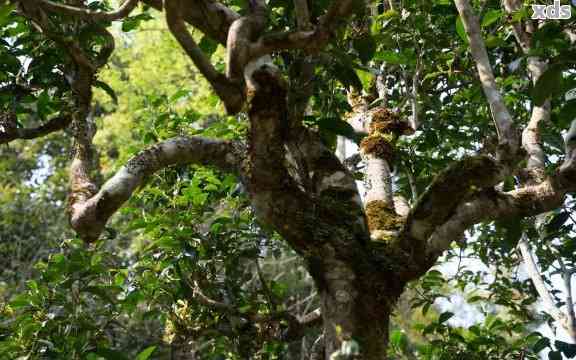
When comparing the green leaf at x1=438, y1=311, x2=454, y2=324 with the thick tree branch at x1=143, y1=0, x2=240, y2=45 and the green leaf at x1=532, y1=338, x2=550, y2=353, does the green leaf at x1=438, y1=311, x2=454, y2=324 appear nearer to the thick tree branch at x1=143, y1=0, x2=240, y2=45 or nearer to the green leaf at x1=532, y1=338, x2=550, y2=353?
the green leaf at x1=532, y1=338, x2=550, y2=353

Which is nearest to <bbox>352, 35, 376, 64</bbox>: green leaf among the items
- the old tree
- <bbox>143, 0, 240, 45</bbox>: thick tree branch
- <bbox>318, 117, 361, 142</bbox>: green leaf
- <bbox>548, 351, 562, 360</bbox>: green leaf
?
the old tree

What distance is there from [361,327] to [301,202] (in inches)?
15.6

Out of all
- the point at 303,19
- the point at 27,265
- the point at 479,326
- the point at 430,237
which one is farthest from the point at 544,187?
the point at 27,265

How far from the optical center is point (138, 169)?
1717mm

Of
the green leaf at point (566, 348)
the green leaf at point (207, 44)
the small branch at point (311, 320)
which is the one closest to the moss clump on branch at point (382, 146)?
the small branch at point (311, 320)

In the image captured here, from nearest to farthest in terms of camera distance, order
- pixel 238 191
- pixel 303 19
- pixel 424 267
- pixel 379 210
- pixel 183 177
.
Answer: pixel 303 19, pixel 424 267, pixel 379 210, pixel 238 191, pixel 183 177

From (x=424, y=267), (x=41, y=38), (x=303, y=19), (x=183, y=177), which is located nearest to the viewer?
(x=303, y=19)

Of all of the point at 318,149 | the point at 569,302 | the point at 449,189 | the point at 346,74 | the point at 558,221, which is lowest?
the point at 569,302

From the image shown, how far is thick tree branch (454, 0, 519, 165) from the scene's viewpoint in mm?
1922

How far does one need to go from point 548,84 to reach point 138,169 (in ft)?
3.80

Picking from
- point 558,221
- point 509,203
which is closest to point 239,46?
point 509,203

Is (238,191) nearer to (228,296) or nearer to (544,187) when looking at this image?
(228,296)

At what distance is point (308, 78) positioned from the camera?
1930 mm

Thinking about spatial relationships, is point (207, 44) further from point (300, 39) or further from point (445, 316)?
point (445, 316)
